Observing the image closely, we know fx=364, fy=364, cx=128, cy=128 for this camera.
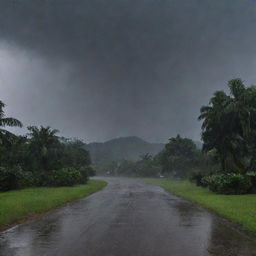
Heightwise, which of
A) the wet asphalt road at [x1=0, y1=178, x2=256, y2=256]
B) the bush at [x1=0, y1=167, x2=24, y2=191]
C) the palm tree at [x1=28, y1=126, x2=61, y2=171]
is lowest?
the wet asphalt road at [x1=0, y1=178, x2=256, y2=256]

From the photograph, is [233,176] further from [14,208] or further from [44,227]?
[44,227]

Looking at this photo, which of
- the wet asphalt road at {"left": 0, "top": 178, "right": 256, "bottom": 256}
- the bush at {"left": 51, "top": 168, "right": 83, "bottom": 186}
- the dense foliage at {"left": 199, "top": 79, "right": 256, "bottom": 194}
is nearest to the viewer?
the wet asphalt road at {"left": 0, "top": 178, "right": 256, "bottom": 256}

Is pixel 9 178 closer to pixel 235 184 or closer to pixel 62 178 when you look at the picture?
pixel 62 178

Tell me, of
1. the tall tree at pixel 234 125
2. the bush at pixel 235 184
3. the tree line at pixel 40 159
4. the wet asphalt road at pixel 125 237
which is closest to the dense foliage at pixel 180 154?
the tree line at pixel 40 159

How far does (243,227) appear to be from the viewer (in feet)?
40.6

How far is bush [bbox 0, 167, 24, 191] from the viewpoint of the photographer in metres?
34.9

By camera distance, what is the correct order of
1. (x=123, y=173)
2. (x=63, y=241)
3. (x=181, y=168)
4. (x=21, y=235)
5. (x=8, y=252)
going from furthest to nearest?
(x=123, y=173) < (x=181, y=168) < (x=21, y=235) < (x=63, y=241) < (x=8, y=252)

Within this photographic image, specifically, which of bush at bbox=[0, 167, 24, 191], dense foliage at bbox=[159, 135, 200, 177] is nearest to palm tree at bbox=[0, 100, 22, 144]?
bush at bbox=[0, 167, 24, 191]

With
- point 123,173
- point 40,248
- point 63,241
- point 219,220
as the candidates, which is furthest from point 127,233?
point 123,173

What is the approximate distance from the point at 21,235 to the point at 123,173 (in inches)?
5885

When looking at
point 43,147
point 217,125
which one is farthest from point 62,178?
point 217,125

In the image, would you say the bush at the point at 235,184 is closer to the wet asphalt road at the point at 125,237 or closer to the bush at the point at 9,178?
the wet asphalt road at the point at 125,237

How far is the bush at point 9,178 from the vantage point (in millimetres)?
34875

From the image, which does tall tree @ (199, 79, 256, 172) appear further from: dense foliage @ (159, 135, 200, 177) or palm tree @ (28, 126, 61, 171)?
dense foliage @ (159, 135, 200, 177)
